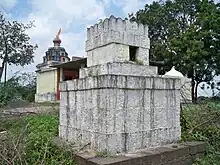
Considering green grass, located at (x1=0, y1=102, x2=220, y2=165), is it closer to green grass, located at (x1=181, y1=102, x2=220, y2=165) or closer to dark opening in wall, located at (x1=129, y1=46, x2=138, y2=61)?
green grass, located at (x1=181, y1=102, x2=220, y2=165)

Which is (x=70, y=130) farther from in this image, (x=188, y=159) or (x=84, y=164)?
(x=188, y=159)

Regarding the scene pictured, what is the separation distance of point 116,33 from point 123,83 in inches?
34.0

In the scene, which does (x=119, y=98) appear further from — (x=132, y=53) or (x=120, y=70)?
(x=132, y=53)

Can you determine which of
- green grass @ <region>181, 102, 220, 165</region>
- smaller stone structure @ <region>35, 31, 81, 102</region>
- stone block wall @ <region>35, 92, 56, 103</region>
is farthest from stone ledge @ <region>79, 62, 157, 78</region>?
stone block wall @ <region>35, 92, 56, 103</region>

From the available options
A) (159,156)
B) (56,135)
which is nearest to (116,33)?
(159,156)

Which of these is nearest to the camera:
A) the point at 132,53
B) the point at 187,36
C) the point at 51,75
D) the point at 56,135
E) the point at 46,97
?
the point at 132,53

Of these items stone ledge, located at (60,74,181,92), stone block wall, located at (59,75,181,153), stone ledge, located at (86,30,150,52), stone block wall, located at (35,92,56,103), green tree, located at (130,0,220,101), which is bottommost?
stone block wall, located at (35,92,56,103)

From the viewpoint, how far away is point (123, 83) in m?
3.67

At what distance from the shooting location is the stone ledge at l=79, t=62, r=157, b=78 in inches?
152

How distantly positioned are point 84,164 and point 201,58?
64.4 feet

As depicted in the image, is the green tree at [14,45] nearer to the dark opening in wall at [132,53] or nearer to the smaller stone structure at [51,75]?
the smaller stone structure at [51,75]

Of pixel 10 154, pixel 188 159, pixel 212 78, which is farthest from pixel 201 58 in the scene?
pixel 10 154

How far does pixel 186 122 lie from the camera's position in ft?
17.5

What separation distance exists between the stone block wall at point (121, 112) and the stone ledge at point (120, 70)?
209mm
